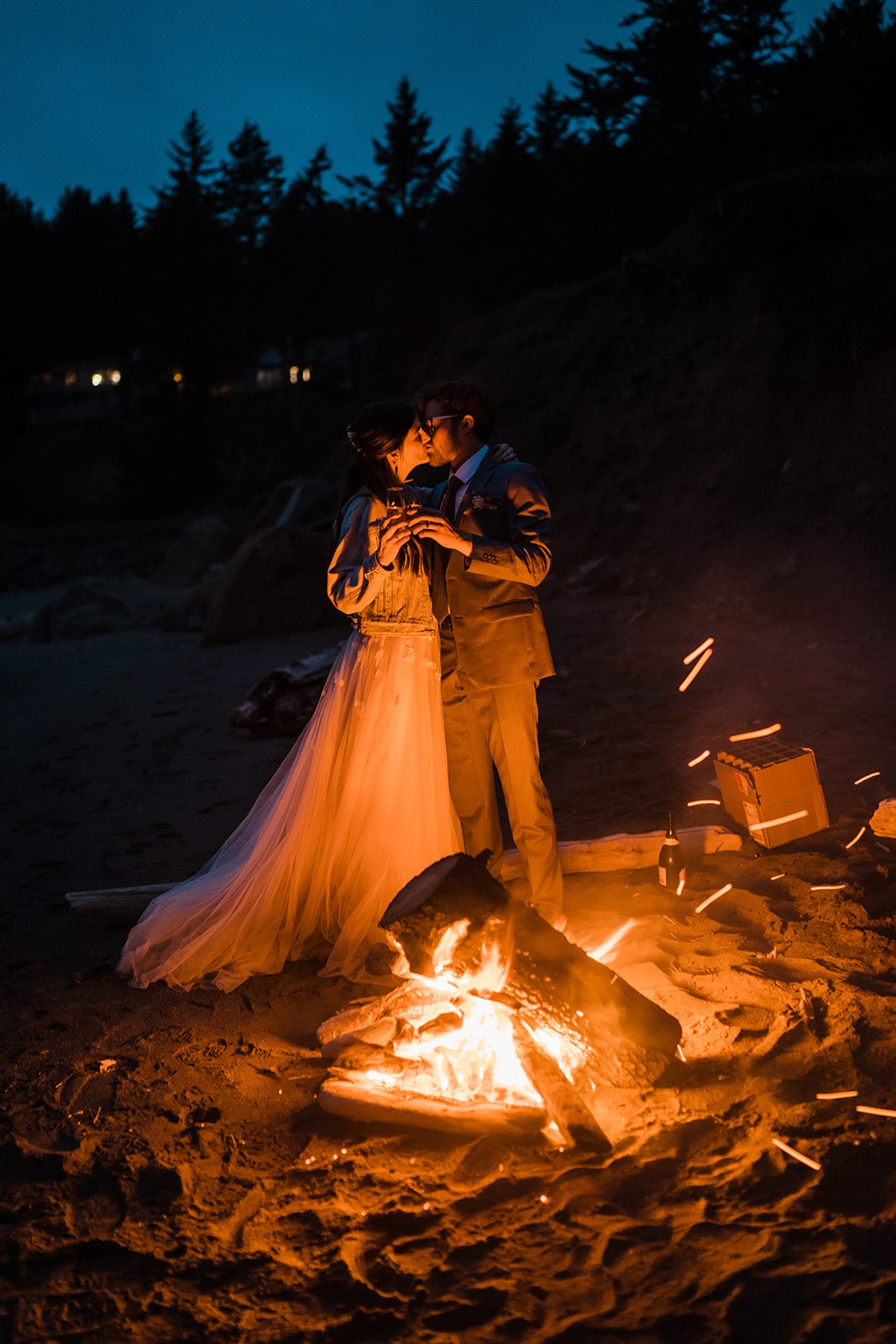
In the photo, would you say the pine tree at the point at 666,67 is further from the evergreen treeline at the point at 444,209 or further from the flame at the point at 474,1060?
the flame at the point at 474,1060

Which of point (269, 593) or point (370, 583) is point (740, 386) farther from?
point (370, 583)

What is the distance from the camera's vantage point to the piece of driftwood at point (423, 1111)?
2.64m

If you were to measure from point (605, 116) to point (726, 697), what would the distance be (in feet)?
71.0

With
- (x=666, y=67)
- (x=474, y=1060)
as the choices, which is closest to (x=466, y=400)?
(x=474, y=1060)

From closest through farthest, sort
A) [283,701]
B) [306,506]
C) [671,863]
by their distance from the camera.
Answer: [671,863] < [283,701] < [306,506]

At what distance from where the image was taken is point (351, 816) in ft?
12.5

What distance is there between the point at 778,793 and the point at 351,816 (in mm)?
2151

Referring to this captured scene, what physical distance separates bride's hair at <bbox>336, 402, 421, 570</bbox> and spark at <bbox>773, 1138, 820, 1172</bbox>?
227 cm

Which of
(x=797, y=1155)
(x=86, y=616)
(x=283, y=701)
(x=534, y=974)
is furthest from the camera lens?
(x=86, y=616)

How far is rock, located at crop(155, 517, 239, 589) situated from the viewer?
66.8 feet

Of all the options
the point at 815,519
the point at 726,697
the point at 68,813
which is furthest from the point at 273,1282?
the point at 815,519

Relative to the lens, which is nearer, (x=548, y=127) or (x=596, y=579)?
(x=596, y=579)

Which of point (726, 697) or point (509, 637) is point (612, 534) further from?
point (509, 637)

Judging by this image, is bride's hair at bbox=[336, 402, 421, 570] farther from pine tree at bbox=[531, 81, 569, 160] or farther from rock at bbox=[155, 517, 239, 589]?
pine tree at bbox=[531, 81, 569, 160]
